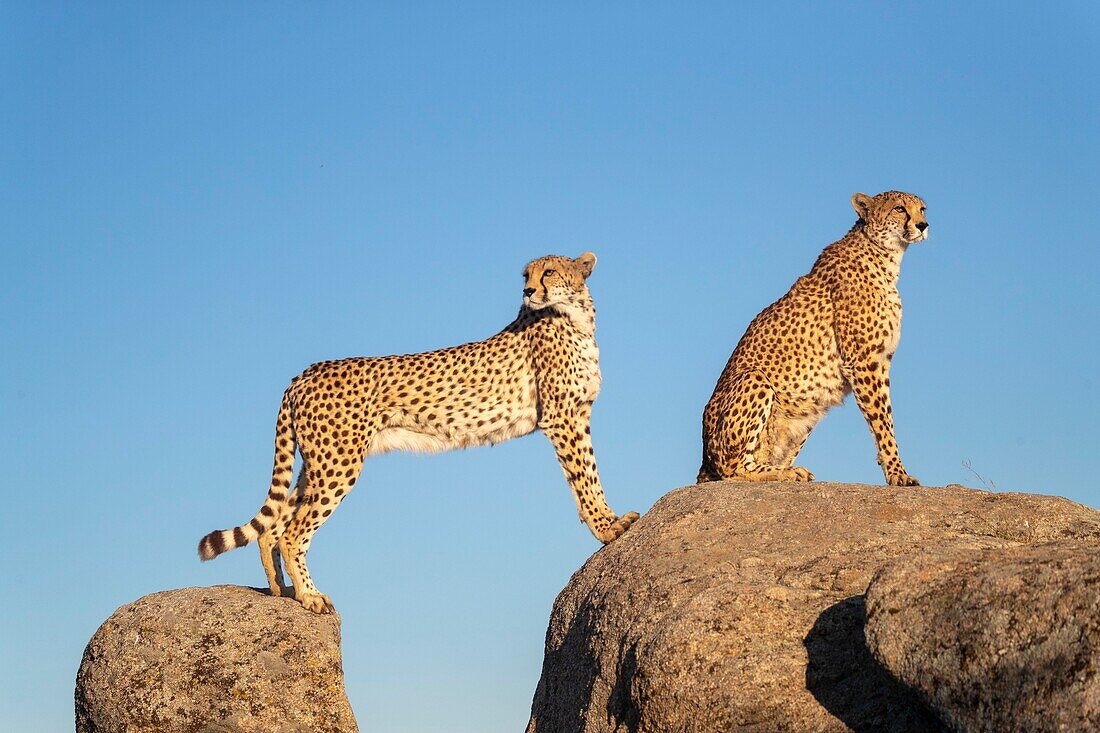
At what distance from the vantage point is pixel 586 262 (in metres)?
9.51

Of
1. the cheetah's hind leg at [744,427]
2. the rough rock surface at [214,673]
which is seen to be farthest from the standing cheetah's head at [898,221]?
the rough rock surface at [214,673]

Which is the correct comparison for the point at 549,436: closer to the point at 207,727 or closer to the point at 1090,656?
the point at 207,727

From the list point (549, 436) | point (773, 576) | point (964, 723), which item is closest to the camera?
point (964, 723)

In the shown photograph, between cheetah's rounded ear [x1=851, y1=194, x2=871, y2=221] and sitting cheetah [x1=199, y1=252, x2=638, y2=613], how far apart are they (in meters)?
2.10

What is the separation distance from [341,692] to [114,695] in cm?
138

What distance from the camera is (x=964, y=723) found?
4.50 metres

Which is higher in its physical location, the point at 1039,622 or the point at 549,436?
the point at 549,436

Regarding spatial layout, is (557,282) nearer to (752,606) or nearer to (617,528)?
(617,528)

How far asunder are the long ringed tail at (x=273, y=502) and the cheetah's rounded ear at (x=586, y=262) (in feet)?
7.29

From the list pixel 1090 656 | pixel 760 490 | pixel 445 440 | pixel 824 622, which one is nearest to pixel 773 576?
pixel 824 622

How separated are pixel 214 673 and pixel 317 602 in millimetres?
799

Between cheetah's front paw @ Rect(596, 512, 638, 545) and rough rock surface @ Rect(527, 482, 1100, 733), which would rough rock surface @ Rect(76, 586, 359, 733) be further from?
cheetah's front paw @ Rect(596, 512, 638, 545)

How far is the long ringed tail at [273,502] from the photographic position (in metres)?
8.96

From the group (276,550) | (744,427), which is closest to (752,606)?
(744,427)
